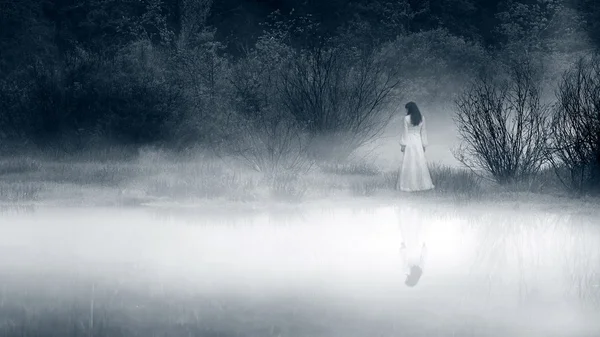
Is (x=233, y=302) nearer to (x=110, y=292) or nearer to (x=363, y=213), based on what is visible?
(x=110, y=292)

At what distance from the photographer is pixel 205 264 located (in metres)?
12.9

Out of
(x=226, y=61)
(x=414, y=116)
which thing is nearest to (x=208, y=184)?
(x=414, y=116)

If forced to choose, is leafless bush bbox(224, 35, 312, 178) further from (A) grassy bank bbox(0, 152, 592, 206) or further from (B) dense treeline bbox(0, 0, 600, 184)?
(A) grassy bank bbox(0, 152, 592, 206)

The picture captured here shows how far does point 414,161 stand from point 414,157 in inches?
3.8

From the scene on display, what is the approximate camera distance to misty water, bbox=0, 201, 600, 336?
9578 millimetres

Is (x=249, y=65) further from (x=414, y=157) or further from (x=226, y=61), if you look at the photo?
(x=414, y=157)

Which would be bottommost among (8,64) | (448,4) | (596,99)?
(596,99)

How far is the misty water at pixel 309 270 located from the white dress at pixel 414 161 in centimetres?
→ 283

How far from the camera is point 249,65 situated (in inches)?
1590

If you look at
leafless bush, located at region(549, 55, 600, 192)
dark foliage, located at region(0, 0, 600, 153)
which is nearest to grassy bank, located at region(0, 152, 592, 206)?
leafless bush, located at region(549, 55, 600, 192)

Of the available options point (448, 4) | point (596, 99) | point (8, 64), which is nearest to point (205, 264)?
point (596, 99)

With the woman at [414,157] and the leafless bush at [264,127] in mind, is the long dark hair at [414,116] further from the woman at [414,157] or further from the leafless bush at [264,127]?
the leafless bush at [264,127]

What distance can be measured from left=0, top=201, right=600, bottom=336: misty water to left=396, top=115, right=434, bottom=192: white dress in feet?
9.28

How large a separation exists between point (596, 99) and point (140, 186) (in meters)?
10.0
